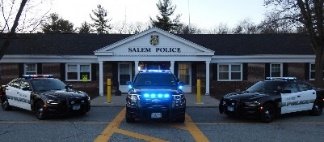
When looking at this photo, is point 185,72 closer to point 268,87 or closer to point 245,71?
point 245,71

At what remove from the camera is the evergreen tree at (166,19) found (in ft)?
220

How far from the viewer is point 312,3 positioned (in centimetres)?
2428

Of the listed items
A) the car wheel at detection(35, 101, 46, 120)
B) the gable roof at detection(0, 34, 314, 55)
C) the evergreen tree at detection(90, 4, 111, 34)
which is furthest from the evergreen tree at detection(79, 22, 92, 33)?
the car wheel at detection(35, 101, 46, 120)

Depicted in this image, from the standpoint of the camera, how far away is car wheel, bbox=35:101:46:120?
13.8m

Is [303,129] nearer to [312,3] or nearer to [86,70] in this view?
[312,3]

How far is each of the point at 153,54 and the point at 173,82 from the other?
Result: 1222cm

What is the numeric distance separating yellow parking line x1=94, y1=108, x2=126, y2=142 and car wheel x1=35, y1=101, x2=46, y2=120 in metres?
2.36

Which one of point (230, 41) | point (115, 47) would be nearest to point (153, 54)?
point (115, 47)

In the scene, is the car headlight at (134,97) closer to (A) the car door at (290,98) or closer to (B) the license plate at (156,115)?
(B) the license plate at (156,115)

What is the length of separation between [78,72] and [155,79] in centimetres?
1556

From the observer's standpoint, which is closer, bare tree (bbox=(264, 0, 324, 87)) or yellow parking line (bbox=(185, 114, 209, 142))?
yellow parking line (bbox=(185, 114, 209, 142))

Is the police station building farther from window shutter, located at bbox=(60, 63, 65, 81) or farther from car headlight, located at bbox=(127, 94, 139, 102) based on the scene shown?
car headlight, located at bbox=(127, 94, 139, 102)

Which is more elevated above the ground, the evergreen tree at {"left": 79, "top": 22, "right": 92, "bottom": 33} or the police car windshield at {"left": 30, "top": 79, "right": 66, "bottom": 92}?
the evergreen tree at {"left": 79, "top": 22, "right": 92, "bottom": 33}

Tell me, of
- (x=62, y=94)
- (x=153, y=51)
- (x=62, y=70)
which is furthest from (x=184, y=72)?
(x=62, y=94)
